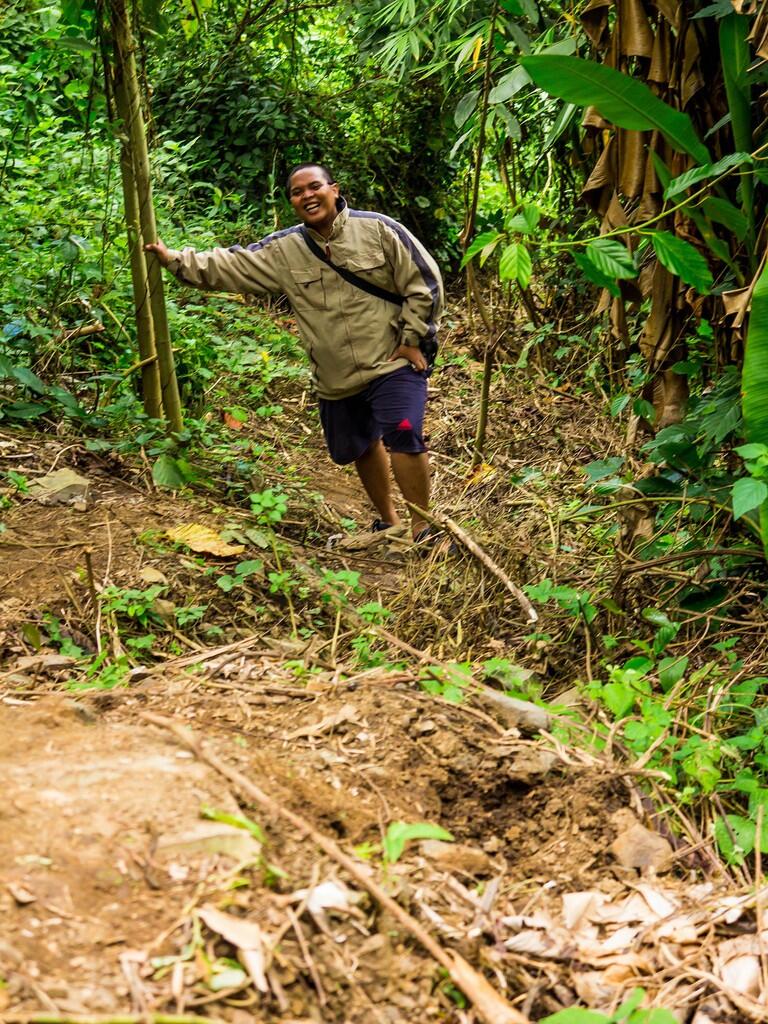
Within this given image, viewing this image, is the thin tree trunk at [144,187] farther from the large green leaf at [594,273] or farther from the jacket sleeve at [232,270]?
the large green leaf at [594,273]

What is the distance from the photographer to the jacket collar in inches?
210

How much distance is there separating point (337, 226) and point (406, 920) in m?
3.92

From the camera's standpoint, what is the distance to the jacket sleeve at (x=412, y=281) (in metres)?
5.39

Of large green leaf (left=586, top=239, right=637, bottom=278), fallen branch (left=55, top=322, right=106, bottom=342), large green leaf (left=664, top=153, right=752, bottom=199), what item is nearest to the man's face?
fallen branch (left=55, top=322, right=106, bottom=342)

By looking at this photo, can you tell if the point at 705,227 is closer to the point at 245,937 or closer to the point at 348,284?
the point at 348,284

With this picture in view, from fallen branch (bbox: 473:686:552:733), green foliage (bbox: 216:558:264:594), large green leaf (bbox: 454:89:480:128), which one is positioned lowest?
fallen branch (bbox: 473:686:552:733)

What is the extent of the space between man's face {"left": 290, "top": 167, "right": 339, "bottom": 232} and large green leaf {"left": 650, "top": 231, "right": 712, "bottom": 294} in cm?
209

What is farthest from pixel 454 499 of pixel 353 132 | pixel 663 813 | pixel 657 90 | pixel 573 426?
pixel 353 132

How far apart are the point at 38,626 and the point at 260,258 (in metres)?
2.24

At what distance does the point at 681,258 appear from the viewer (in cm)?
364

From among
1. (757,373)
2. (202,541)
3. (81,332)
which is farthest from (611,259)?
(81,332)

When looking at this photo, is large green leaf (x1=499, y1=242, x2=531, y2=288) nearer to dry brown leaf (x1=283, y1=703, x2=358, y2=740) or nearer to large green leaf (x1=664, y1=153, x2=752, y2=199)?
large green leaf (x1=664, y1=153, x2=752, y2=199)

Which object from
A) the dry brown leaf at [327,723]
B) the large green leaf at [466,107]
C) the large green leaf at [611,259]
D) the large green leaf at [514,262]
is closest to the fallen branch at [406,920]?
the dry brown leaf at [327,723]

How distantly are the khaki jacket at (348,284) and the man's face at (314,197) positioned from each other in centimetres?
6
